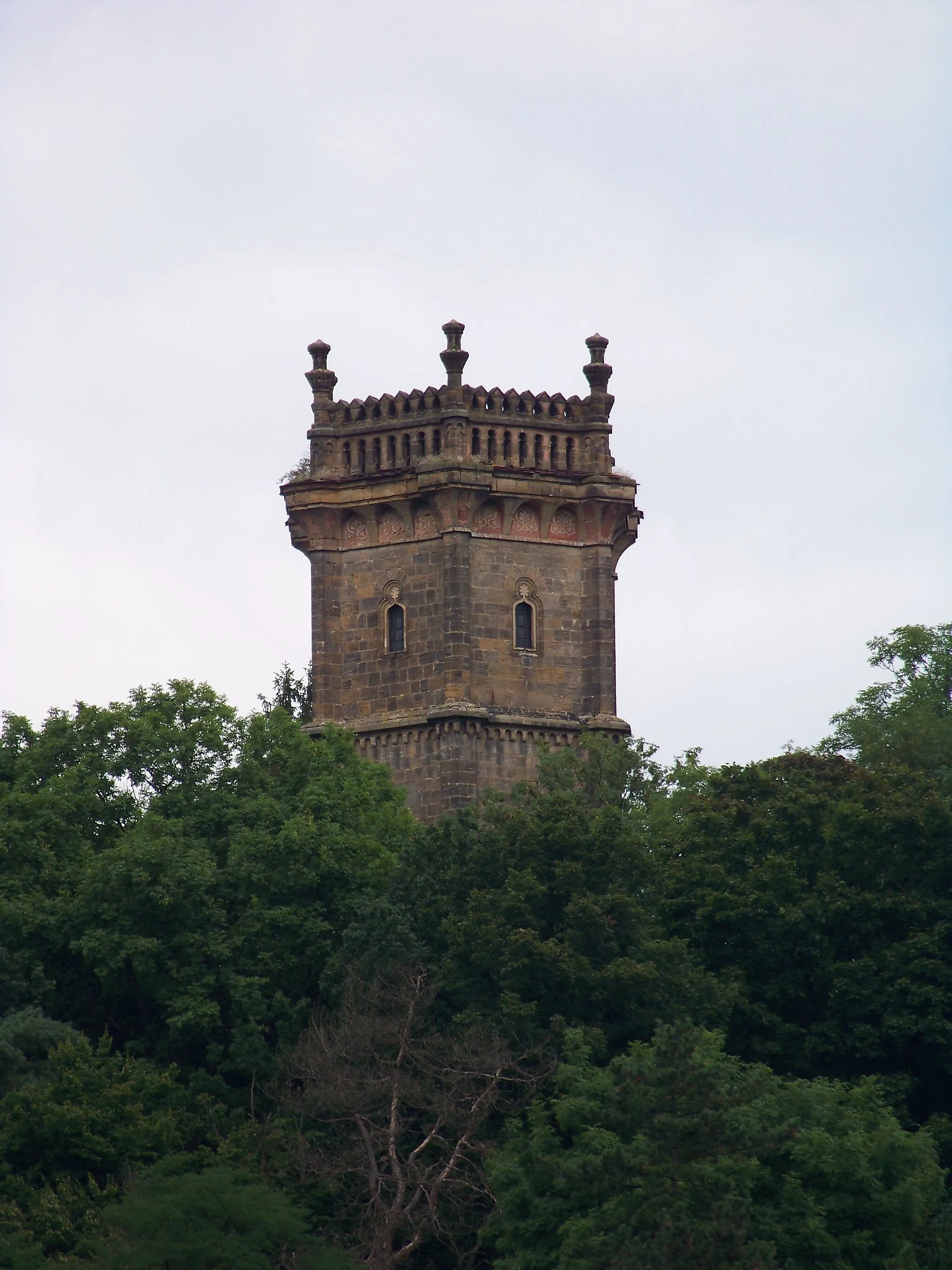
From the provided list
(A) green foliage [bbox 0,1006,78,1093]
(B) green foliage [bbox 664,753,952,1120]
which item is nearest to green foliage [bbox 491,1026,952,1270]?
(B) green foliage [bbox 664,753,952,1120]

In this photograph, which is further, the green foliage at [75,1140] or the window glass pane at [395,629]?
the window glass pane at [395,629]

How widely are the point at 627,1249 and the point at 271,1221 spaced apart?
8.92 metres

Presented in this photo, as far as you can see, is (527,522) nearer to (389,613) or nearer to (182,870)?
(389,613)

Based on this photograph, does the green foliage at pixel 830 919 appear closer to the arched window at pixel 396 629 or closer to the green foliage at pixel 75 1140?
the green foliage at pixel 75 1140

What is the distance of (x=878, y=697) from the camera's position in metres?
121

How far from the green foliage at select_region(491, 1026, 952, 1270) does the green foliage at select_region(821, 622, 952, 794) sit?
18046 millimetres

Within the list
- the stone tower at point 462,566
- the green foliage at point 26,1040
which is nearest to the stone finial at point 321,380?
the stone tower at point 462,566

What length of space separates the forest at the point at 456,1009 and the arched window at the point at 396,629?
20.0 feet

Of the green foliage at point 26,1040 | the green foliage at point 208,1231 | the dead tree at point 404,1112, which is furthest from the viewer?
the green foliage at point 26,1040

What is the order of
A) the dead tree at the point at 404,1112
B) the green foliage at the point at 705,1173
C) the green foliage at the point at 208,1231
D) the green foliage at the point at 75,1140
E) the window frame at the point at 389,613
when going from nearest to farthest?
the green foliage at the point at 705,1173 < the green foliage at the point at 208,1231 < the green foliage at the point at 75,1140 < the dead tree at the point at 404,1112 < the window frame at the point at 389,613

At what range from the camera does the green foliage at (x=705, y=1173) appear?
276 ft

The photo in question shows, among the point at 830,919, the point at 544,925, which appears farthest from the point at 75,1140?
the point at 830,919

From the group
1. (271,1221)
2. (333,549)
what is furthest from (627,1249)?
(333,549)

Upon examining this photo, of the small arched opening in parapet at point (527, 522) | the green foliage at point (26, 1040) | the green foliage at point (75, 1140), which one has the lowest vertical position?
the green foliage at point (75, 1140)
